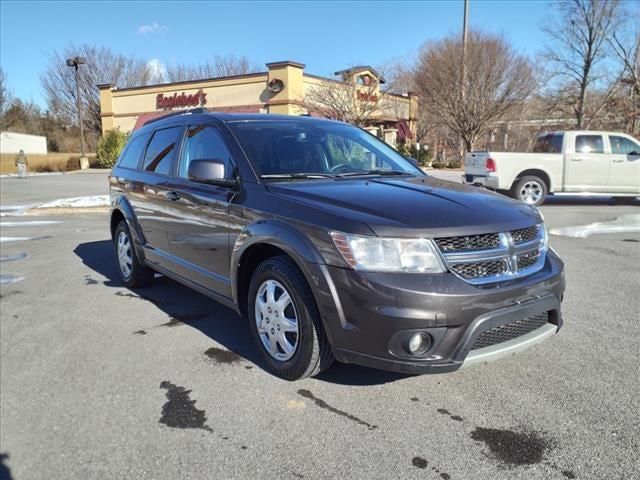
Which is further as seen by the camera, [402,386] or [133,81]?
[133,81]

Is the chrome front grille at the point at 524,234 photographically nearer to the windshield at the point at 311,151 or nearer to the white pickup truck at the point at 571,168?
the windshield at the point at 311,151

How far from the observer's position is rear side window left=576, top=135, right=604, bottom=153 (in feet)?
40.6

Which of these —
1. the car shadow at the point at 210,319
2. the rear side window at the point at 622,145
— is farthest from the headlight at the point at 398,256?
the rear side window at the point at 622,145

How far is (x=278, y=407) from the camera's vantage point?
9.83 feet

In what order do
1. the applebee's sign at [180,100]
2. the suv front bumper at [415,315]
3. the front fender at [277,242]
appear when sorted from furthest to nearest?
the applebee's sign at [180,100], the front fender at [277,242], the suv front bumper at [415,315]

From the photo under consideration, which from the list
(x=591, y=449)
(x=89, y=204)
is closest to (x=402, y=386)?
(x=591, y=449)

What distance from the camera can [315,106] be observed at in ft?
91.0

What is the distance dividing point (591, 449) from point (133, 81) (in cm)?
5901

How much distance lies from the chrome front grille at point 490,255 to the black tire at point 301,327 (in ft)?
2.76

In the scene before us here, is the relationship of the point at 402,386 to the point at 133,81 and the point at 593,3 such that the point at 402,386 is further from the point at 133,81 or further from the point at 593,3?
the point at 133,81

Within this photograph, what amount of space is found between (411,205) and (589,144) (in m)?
11.4

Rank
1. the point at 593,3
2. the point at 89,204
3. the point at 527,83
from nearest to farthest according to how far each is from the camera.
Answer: the point at 89,204, the point at 593,3, the point at 527,83

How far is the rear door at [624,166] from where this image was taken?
40.2ft

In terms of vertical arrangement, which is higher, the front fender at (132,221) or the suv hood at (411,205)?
the suv hood at (411,205)
